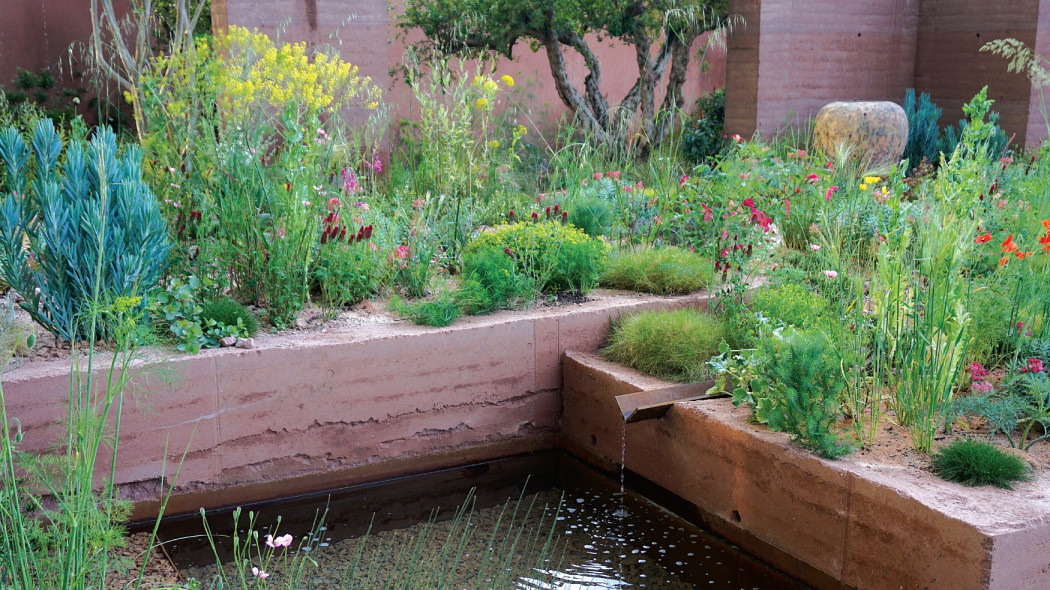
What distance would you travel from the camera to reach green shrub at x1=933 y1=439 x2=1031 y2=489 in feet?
10.3

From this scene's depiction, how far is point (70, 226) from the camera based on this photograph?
3.72 metres

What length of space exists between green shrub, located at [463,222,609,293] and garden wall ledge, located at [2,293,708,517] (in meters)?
0.18

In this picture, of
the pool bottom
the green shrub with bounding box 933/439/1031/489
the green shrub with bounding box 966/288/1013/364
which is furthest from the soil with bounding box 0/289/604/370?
the green shrub with bounding box 933/439/1031/489

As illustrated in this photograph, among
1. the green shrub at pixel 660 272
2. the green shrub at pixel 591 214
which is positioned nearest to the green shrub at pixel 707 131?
the green shrub at pixel 591 214

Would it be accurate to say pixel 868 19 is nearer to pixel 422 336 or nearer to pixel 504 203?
pixel 504 203

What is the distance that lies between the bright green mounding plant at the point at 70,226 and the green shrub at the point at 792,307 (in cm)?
266

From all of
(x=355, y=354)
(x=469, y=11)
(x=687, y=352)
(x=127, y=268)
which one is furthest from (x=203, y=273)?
(x=469, y=11)

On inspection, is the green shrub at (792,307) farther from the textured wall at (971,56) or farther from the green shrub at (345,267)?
the textured wall at (971,56)

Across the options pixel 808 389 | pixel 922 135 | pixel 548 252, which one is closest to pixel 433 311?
pixel 548 252

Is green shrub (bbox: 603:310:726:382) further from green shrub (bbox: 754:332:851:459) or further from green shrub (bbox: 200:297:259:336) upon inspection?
green shrub (bbox: 200:297:259:336)

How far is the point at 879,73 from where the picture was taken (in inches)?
370

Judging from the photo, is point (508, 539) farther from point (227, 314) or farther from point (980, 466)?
point (980, 466)

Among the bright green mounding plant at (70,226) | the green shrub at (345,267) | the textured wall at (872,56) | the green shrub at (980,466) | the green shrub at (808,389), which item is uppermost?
the textured wall at (872,56)

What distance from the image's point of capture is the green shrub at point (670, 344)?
4.27 metres
